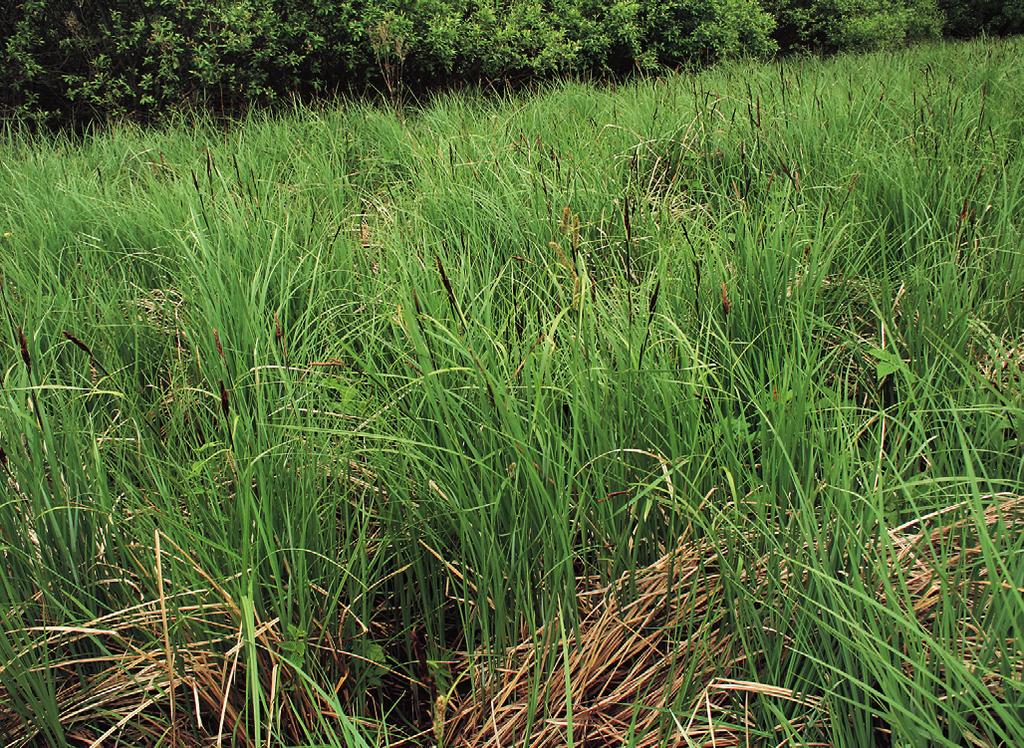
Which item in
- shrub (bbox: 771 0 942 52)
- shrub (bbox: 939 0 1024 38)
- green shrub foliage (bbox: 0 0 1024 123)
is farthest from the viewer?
shrub (bbox: 939 0 1024 38)

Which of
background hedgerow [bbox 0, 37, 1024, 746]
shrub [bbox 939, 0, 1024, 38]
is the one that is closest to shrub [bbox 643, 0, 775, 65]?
background hedgerow [bbox 0, 37, 1024, 746]

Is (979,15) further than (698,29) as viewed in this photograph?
Yes

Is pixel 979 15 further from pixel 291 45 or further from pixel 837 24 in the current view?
pixel 291 45

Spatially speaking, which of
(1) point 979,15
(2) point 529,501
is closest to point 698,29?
(2) point 529,501

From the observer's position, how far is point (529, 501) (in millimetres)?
1439

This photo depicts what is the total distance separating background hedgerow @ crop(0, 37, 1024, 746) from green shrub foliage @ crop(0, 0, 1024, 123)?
8.30ft

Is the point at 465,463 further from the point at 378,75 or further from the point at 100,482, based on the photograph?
the point at 378,75

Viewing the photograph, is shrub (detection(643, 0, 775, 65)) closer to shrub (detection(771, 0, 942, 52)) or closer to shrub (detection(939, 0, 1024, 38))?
shrub (detection(771, 0, 942, 52))

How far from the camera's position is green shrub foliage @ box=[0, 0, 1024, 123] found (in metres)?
5.06

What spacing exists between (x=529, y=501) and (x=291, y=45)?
508cm

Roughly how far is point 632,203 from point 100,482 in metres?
1.85

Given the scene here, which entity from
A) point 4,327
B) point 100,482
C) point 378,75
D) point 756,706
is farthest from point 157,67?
point 756,706

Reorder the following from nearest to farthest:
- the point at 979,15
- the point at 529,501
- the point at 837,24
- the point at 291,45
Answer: the point at 529,501, the point at 291,45, the point at 837,24, the point at 979,15

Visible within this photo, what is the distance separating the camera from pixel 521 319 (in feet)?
6.95
